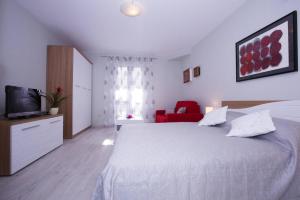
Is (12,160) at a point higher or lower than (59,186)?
higher

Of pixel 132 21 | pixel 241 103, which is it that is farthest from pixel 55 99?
pixel 241 103

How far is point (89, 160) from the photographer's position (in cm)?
213

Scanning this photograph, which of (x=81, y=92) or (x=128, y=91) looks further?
(x=128, y=91)

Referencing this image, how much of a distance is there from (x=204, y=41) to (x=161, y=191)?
377 centimetres

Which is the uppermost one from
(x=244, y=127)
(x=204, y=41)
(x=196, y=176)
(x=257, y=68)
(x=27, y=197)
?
(x=204, y=41)

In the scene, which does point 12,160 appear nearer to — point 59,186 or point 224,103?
point 59,186

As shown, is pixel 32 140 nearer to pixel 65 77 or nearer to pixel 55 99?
pixel 55 99

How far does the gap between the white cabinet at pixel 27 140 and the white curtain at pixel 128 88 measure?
236 cm

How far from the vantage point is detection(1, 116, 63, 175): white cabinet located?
1691 millimetres

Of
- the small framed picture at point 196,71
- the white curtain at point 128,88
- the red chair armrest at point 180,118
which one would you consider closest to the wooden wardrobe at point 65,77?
the white curtain at point 128,88

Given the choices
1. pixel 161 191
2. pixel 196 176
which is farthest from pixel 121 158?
pixel 196 176

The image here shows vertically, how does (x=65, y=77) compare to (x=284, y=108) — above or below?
above

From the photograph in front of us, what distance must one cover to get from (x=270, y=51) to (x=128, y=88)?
395cm

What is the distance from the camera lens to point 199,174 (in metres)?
0.81
